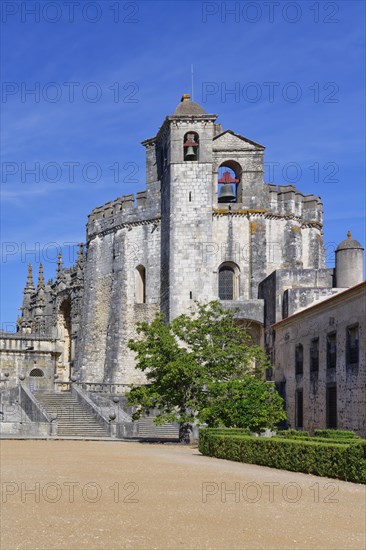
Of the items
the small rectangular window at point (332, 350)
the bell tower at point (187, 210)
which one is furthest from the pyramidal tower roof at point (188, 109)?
the small rectangular window at point (332, 350)

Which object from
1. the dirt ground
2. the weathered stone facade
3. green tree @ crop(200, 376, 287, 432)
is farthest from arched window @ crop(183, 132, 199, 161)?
the dirt ground

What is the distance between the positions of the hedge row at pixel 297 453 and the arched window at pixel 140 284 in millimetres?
25596

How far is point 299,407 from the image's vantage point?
3253 cm

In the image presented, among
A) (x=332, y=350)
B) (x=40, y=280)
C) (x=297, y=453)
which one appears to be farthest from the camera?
(x=40, y=280)

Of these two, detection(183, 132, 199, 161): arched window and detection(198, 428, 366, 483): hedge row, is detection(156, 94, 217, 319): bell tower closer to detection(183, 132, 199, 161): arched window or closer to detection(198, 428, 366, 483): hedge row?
detection(183, 132, 199, 161): arched window

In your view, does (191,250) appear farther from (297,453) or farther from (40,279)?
(297,453)

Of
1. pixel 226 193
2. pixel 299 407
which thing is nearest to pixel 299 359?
pixel 299 407

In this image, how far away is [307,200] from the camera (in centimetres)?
5103

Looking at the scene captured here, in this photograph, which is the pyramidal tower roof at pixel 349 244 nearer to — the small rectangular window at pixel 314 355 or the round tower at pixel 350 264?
the round tower at pixel 350 264

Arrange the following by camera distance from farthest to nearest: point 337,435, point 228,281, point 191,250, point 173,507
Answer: point 228,281
point 191,250
point 337,435
point 173,507

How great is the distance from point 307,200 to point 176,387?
2315 cm

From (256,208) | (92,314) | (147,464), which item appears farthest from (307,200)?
(147,464)

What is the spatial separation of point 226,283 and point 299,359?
15280mm

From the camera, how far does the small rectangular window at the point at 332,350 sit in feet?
94.9
